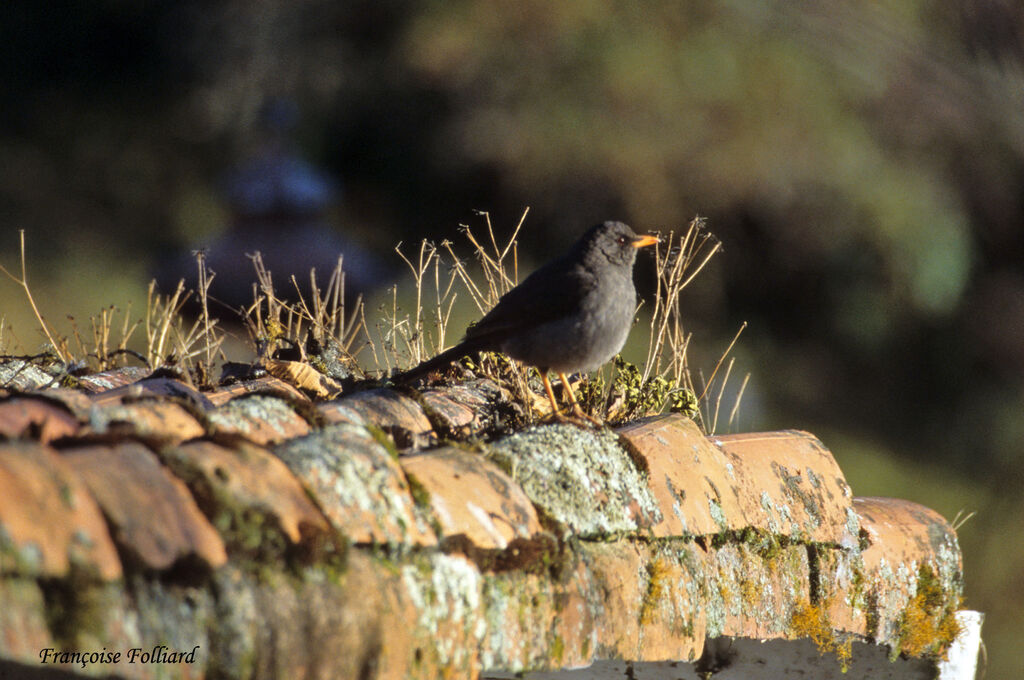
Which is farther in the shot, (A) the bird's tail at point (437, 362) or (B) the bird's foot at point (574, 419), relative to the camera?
(A) the bird's tail at point (437, 362)

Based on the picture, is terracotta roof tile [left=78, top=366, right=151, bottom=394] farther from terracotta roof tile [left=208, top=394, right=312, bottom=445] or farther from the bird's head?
the bird's head

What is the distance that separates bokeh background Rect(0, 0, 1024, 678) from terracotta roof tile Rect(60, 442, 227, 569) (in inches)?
220

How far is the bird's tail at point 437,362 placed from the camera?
3.21 meters

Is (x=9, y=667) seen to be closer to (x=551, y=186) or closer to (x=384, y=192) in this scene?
(x=551, y=186)

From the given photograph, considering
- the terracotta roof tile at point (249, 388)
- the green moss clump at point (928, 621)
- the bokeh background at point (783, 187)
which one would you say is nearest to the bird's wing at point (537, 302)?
the terracotta roof tile at point (249, 388)

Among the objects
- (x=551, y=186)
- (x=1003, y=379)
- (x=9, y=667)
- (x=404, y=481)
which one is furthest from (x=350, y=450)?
(x=1003, y=379)

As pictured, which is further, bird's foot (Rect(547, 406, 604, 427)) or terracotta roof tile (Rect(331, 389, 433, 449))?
bird's foot (Rect(547, 406, 604, 427))

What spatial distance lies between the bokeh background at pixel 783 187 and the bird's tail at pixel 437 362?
3.67 m

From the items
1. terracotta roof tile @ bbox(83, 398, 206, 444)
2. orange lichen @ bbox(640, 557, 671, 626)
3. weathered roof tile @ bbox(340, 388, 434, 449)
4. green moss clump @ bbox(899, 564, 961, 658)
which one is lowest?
green moss clump @ bbox(899, 564, 961, 658)

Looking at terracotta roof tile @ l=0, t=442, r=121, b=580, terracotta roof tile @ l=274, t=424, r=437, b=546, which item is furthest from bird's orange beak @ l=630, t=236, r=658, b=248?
terracotta roof tile @ l=0, t=442, r=121, b=580

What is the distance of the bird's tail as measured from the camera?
10.5ft

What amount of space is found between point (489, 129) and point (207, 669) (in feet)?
21.0

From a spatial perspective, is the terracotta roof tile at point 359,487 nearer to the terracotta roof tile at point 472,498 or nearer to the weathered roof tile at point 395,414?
the terracotta roof tile at point 472,498

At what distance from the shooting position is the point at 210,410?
2025 mm
